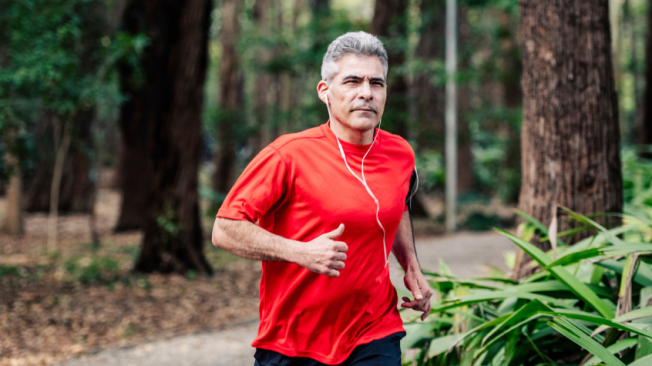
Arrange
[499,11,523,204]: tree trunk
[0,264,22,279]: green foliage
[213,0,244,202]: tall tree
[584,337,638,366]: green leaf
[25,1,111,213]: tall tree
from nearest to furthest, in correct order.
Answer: [584,337,638,366]: green leaf
[0,264,22,279]: green foliage
[25,1,111,213]: tall tree
[499,11,523,204]: tree trunk
[213,0,244,202]: tall tree

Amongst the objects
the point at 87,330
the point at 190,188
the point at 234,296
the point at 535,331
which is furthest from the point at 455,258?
the point at 535,331

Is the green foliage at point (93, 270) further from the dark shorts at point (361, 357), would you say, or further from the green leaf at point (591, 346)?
the green leaf at point (591, 346)

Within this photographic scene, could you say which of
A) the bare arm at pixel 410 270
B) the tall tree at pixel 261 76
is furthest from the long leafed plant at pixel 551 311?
the tall tree at pixel 261 76

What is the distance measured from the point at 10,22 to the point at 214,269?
15.6 feet

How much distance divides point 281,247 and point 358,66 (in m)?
0.79

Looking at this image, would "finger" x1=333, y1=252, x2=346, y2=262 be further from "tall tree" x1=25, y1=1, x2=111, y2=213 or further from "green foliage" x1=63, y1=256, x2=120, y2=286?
"tall tree" x1=25, y1=1, x2=111, y2=213

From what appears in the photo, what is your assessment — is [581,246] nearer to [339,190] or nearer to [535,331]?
[535,331]

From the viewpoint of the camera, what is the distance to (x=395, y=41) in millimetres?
13172

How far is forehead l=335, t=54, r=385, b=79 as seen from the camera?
2227mm

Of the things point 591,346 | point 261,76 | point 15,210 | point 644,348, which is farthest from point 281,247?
point 261,76

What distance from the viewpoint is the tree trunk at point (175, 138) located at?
8203mm

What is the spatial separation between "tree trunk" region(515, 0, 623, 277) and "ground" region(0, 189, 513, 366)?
1.39 m

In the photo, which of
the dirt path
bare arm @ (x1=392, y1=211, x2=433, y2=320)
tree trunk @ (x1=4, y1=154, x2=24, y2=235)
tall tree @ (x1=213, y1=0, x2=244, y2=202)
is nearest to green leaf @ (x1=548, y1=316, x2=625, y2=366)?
bare arm @ (x1=392, y1=211, x2=433, y2=320)

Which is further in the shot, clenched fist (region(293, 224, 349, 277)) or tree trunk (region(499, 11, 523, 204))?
tree trunk (region(499, 11, 523, 204))
